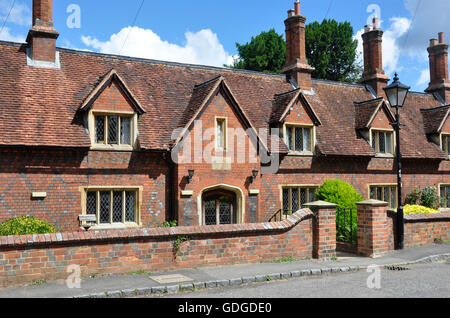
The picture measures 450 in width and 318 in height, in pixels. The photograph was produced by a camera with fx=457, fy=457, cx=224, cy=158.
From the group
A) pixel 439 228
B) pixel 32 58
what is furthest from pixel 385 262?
pixel 32 58

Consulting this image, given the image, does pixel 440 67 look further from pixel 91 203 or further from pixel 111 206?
pixel 91 203

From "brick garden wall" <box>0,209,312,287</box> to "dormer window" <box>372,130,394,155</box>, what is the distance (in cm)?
1086

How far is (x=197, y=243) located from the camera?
1176 centimetres

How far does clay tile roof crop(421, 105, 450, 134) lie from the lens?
2481 centimetres

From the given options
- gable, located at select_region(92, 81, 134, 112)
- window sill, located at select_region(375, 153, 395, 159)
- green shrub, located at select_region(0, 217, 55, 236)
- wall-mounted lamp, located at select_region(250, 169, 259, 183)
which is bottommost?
green shrub, located at select_region(0, 217, 55, 236)

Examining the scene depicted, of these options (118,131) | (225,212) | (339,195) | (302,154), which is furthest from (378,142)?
(118,131)

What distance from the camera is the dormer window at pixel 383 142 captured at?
74.4ft

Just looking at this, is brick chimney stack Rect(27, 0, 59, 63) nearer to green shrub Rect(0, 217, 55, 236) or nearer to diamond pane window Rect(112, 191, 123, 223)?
diamond pane window Rect(112, 191, 123, 223)

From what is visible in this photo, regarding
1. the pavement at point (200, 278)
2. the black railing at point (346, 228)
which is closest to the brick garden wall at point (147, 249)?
the pavement at point (200, 278)

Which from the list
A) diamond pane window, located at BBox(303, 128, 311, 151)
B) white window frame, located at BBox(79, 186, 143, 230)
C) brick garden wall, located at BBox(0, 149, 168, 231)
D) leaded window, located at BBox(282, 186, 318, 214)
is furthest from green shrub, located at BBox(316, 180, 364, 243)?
white window frame, located at BBox(79, 186, 143, 230)

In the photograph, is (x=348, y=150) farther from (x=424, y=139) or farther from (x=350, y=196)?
(x=424, y=139)

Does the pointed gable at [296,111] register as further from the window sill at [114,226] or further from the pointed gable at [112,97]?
the window sill at [114,226]

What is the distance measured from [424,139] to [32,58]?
19.8 metres

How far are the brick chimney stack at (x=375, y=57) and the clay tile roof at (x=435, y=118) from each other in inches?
113
